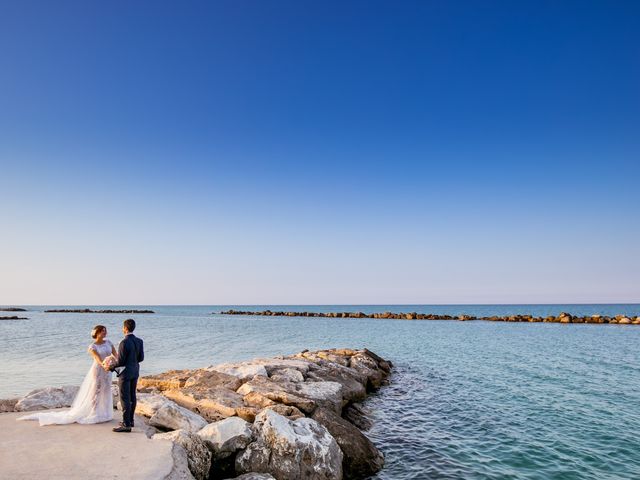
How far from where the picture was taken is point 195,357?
96.0 ft

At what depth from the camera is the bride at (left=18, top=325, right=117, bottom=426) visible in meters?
8.66

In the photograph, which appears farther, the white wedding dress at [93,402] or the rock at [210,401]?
the rock at [210,401]

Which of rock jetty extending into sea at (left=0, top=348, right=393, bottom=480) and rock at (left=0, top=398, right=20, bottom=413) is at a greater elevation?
rock at (left=0, top=398, right=20, bottom=413)

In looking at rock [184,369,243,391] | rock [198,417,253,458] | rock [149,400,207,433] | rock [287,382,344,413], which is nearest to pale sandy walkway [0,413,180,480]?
rock [149,400,207,433]

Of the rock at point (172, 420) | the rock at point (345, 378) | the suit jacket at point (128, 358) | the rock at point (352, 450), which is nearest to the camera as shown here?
the suit jacket at point (128, 358)

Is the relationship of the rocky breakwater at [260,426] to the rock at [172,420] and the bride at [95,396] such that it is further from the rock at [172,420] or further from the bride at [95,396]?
the bride at [95,396]

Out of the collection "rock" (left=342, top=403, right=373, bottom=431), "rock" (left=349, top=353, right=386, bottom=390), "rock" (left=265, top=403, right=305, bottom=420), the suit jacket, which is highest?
the suit jacket

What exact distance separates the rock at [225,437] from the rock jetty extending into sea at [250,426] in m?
0.02

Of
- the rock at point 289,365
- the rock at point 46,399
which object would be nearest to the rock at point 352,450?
the rock at point 289,365

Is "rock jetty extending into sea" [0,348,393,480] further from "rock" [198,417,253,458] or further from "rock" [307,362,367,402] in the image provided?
"rock" [307,362,367,402]

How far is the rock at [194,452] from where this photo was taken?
7508 mm

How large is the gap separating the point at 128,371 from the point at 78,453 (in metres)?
1.94

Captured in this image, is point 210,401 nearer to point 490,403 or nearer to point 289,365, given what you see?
point 289,365

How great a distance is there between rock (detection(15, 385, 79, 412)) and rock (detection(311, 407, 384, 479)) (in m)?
6.16
